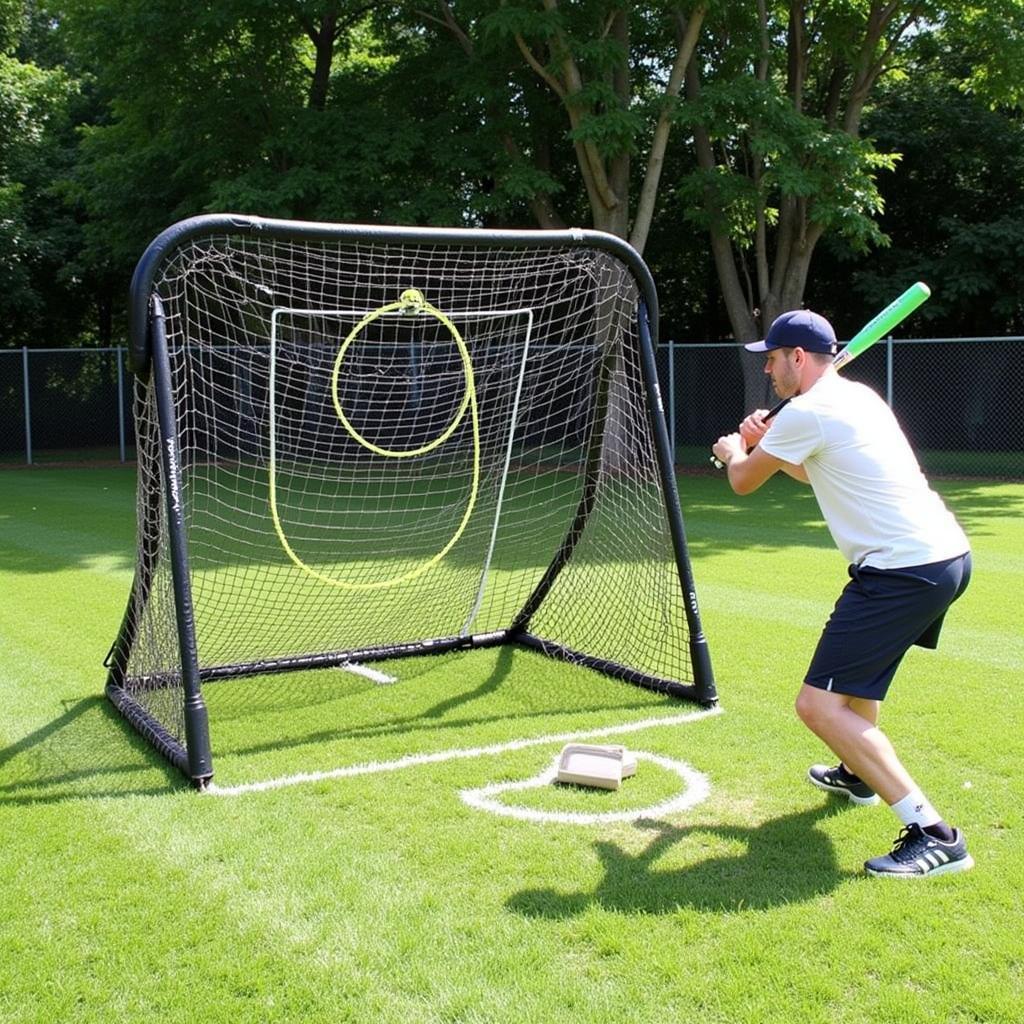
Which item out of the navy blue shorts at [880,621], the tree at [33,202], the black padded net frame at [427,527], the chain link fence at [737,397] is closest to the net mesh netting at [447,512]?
the black padded net frame at [427,527]

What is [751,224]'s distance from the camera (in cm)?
1956

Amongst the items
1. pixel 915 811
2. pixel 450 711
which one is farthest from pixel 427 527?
pixel 915 811

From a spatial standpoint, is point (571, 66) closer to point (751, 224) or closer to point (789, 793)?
point (751, 224)

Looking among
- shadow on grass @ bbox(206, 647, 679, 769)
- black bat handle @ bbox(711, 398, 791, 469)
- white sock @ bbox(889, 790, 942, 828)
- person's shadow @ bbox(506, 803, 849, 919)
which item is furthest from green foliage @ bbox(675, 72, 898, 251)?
white sock @ bbox(889, 790, 942, 828)

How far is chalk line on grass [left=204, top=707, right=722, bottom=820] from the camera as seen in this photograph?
16.4 feet

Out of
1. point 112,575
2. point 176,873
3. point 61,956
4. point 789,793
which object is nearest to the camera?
point 61,956

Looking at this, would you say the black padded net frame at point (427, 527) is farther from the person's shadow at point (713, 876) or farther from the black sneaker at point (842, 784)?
the person's shadow at point (713, 876)

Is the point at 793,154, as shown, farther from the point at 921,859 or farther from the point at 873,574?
the point at 921,859

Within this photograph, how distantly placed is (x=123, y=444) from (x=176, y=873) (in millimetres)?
20284

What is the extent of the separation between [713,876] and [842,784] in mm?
983

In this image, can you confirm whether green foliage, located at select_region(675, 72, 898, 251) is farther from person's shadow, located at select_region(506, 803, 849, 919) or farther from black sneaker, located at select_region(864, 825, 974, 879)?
black sneaker, located at select_region(864, 825, 974, 879)

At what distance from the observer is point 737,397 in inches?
909

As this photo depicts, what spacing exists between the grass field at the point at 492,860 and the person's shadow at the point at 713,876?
0.5 inches

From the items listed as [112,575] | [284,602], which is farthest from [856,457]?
[112,575]
